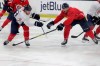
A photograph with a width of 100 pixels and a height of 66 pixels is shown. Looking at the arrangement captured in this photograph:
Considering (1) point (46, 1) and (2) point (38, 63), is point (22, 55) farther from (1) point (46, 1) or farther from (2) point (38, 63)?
(1) point (46, 1)

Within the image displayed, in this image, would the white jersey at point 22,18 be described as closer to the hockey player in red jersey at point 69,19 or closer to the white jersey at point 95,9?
the hockey player in red jersey at point 69,19

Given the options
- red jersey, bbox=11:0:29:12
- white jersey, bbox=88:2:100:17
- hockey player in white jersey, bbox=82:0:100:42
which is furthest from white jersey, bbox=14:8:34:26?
white jersey, bbox=88:2:100:17

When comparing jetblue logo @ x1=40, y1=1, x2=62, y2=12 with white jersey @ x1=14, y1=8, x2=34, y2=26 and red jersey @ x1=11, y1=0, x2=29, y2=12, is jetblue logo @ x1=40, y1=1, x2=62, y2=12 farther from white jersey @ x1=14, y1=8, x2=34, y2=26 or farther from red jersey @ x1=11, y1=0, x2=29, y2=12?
white jersey @ x1=14, y1=8, x2=34, y2=26

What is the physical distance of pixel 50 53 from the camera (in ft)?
21.6

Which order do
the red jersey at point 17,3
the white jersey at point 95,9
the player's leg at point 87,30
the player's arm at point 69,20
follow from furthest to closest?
1. the red jersey at point 17,3
2. the white jersey at point 95,9
3. the player's leg at point 87,30
4. the player's arm at point 69,20

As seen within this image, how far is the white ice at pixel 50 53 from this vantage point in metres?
5.86

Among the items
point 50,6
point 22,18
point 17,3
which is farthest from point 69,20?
point 50,6

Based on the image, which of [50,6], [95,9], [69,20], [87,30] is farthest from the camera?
[50,6]

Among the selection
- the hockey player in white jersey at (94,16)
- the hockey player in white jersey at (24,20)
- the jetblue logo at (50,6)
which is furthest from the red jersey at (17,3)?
the jetblue logo at (50,6)

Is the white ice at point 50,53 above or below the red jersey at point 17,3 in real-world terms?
below

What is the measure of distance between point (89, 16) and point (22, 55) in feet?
6.53

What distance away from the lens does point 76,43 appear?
7.52m

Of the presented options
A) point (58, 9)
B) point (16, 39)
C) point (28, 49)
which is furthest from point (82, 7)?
point (28, 49)

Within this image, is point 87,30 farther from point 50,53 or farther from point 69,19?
point 50,53
